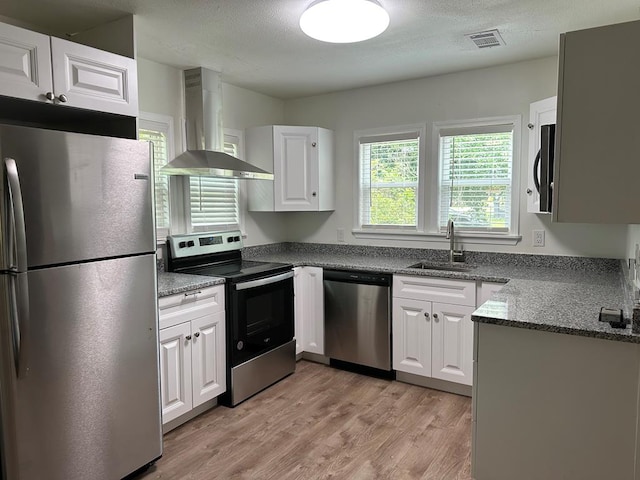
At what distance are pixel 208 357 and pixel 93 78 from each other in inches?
67.7

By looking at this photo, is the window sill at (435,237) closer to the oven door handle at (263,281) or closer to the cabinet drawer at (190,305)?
the oven door handle at (263,281)

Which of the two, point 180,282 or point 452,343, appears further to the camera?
point 452,343

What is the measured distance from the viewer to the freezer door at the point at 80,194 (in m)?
1.71

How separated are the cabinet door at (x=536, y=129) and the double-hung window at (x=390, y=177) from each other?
0.87 metres

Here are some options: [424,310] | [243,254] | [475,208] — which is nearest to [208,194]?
[243,254]

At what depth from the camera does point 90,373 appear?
1943 mm

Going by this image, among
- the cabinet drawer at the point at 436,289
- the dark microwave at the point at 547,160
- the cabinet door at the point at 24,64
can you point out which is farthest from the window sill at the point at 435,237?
the cabinet door at the point at 24,64

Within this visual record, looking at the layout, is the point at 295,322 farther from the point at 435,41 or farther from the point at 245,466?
the point at 435,41

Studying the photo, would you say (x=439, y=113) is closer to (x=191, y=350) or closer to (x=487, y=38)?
(x=487, y=38)

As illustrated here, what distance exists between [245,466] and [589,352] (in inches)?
68.1

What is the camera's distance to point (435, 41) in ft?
9.00

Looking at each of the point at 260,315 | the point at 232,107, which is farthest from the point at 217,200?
the point at 260,315

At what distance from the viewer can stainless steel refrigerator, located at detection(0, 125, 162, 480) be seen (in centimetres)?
169

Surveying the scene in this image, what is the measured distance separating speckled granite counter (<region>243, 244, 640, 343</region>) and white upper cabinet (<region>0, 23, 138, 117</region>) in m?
1.87
